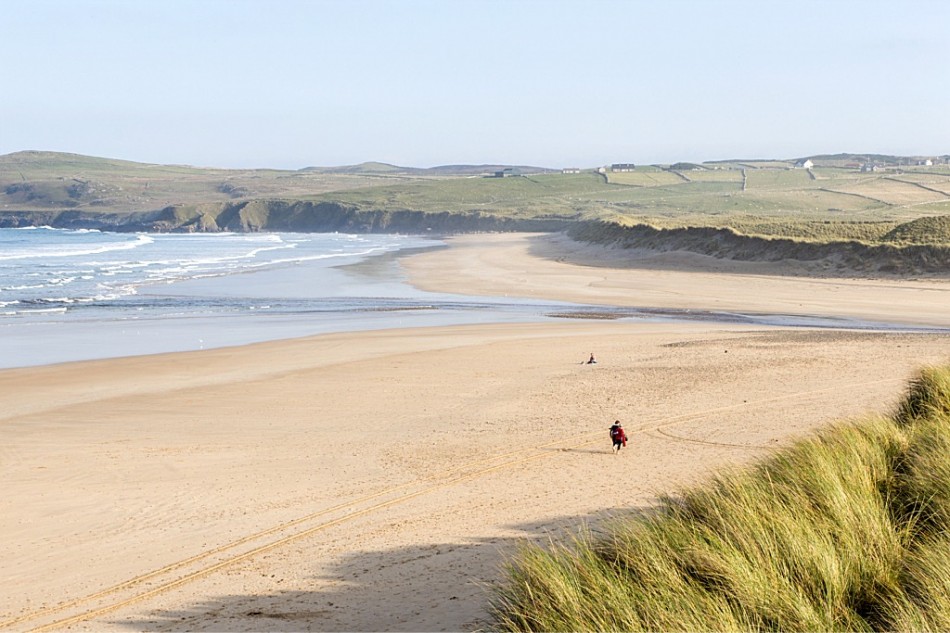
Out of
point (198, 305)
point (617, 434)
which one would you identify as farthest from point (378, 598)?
point (198, 305)

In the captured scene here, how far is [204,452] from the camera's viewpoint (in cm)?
1362

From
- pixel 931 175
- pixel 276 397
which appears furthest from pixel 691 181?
pixel 276 397

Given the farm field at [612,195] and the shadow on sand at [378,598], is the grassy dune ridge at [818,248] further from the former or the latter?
the shadow on sand at [378,598]

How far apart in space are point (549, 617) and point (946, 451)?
4033mm

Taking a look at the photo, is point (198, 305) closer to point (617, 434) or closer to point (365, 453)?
point (365, 453)

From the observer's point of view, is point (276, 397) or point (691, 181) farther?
point (691, 181)

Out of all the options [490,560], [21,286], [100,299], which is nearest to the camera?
[490,560]

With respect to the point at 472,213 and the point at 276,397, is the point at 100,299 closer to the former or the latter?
the point at 276,397

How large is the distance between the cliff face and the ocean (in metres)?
53.0

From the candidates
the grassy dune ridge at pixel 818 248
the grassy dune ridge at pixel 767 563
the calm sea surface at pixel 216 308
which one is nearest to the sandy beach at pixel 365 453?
the grassy dune ridge at pixel 767 563

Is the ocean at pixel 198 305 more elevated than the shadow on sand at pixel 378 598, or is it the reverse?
the shadow on sand at pixel 378 598

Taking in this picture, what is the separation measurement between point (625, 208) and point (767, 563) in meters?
108

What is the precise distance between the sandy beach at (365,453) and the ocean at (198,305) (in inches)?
108

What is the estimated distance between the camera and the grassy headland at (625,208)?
4938cm
